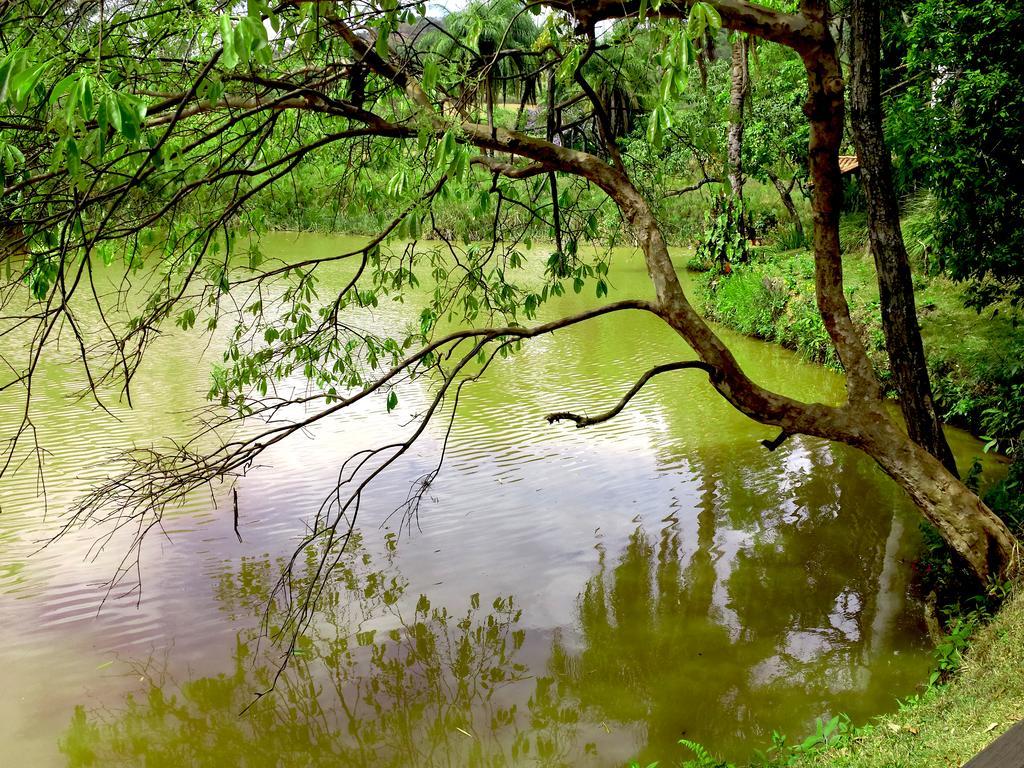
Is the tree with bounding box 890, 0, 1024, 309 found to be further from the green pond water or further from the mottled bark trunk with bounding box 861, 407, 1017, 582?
the mottled bark trunk with bounding box 861, 407, 1017, 582

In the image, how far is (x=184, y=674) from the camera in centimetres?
445

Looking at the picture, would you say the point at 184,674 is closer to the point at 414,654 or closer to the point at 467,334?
the point at 414,654

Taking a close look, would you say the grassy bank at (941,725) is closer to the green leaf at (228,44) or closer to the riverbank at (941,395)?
the riverbank at (941,395)

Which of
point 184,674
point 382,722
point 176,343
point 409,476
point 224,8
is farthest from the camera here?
point 176,343

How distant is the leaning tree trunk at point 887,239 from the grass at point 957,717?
1132mm

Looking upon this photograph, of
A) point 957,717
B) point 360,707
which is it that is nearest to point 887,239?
point 957,717

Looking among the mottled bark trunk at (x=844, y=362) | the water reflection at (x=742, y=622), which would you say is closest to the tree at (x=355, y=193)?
the mottled bark trunk at (x=844, y=362)

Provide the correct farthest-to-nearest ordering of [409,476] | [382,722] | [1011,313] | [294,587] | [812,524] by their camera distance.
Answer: [1011,313] < [409,476] < [812,524] < [294,587] < [382,722]

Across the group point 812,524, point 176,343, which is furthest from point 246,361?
point 176,343

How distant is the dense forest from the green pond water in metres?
0.15

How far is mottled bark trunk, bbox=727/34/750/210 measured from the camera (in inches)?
517

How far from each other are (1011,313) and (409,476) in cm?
637

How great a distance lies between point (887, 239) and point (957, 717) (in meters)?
2.58

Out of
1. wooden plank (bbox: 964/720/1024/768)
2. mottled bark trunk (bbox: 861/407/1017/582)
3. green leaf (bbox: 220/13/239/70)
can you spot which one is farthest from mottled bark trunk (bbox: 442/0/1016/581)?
wooden plank (bbox: 964/720/1024/768)
